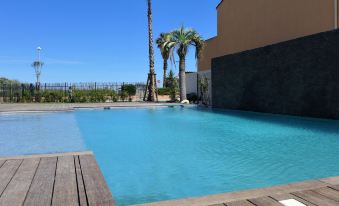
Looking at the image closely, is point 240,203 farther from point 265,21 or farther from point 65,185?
point 265,21

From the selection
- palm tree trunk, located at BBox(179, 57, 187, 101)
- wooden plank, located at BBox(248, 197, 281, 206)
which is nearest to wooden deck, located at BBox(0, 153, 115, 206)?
wooden plank, located at BBox(248, 197, 281, 206)

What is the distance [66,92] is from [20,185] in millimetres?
24457

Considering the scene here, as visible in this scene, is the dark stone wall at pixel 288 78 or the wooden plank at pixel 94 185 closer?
the wooden plank at pixel 94 185

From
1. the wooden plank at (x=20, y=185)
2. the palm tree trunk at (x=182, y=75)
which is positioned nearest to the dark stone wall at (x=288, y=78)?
the palm tree trunk at (x=182, y=75)

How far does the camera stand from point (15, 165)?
453 centimetres

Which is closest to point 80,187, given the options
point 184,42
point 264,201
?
point 264,201

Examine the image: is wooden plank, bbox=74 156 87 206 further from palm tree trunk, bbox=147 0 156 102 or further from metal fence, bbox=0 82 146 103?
metal fence, bbox=0 82 146 103

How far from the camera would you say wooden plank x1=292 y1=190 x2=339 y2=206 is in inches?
120

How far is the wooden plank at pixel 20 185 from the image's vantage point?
122 inches

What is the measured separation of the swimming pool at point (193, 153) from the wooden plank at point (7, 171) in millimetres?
1242

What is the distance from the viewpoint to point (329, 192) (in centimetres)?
333

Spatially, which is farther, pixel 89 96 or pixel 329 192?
pixel 89 96

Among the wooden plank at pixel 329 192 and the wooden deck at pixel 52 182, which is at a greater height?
the wooden deck at pixel 52 182

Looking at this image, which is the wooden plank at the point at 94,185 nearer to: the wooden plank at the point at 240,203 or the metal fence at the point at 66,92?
the wooden plank at the point at 240,203
